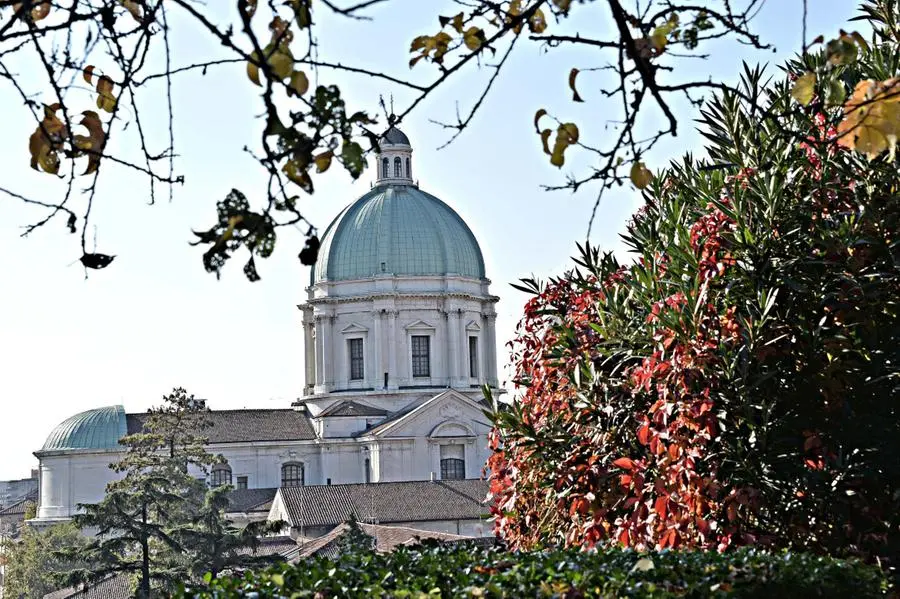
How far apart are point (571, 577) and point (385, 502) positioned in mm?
43752

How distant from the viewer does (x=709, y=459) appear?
23.7ft

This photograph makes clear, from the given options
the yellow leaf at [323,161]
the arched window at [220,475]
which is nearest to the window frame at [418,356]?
the arched window at [220,475]

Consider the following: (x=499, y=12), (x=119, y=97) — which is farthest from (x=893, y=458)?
(x=119, y=97)

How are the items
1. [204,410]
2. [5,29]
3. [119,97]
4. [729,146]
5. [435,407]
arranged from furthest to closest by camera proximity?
[435,407] → [204,410] → [729,146] → [119,97] → [5,29]

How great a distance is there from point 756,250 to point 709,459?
1190 mm

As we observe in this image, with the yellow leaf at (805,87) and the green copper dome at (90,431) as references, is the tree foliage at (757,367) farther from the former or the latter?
the green copper dome at (90,431)

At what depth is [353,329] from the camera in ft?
208

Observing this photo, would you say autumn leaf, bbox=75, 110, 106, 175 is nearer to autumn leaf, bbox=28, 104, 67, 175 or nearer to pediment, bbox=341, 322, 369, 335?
autumn leaf, bbox=28, 104, 67, 175

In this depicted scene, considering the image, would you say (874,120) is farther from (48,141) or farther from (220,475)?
(220,475)

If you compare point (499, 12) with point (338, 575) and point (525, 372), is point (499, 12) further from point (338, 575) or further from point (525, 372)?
point (525, 372)

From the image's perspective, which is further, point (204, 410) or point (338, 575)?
point (204, 410)

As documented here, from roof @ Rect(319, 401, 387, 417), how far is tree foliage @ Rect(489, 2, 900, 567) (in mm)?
53636

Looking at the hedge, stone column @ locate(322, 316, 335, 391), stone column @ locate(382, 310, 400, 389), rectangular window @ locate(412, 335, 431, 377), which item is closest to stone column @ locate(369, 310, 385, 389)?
stone column @ locate(382, 310, 400, 389)

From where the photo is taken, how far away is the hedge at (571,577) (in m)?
4.93
